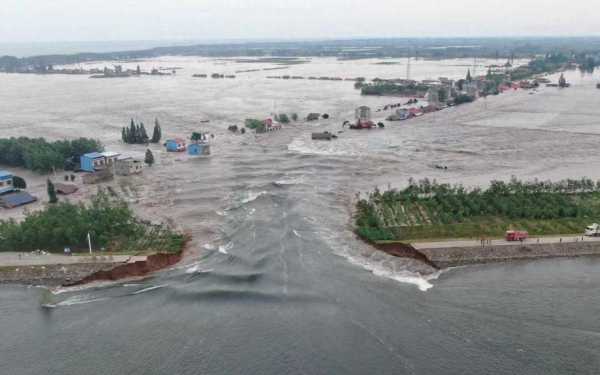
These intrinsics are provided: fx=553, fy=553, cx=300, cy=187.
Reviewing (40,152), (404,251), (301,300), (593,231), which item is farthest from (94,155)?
(593,231)

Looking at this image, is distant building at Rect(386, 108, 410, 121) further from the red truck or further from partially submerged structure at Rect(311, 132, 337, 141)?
the red truck

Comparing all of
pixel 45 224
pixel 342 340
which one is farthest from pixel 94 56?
pixel 342 340

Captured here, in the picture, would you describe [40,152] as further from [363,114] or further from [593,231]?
[593,231]

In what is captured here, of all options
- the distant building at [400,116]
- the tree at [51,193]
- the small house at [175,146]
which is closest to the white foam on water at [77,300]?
the tree at [51,193]

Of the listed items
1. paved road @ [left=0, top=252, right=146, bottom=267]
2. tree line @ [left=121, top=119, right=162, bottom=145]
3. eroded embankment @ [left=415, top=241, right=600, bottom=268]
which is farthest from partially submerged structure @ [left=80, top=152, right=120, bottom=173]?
eroded embankment @ [left=415, top=241, right=600, bottom=268]

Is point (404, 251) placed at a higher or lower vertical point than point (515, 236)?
lower

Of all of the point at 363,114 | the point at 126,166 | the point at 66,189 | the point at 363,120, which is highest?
the point at 363,114

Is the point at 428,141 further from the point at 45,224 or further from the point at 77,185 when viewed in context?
the point at 45,224

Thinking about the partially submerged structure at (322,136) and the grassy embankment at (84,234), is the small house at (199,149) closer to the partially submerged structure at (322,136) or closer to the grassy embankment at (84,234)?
the partially submerged structure at (322,136)
